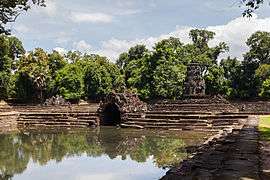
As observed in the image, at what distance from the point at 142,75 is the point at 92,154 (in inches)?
1757

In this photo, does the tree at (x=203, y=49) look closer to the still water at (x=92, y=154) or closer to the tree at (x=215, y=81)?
the tree at (x=215, y=81)

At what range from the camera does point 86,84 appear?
68938mm

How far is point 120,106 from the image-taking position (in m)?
39.5

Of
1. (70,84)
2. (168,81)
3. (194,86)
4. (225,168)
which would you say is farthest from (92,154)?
(70,84)

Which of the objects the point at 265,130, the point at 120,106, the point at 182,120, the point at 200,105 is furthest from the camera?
the point at 200,105

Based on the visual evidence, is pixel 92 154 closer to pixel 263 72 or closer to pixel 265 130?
pixel 265 130

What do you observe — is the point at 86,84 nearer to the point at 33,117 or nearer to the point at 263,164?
the point at 33,117

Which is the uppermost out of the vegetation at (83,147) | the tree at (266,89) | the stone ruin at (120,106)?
the tree at (266,89)

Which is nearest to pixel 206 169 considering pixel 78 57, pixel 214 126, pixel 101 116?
pixel 214 126

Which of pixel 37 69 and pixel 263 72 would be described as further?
pixel 37 69

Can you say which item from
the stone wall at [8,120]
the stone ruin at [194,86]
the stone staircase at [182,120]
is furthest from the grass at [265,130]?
the stone wall at [8,120]

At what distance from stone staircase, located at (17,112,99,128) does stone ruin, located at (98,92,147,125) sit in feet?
3.57

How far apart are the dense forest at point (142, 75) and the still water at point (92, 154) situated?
3014 cm

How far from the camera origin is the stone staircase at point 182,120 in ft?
109
